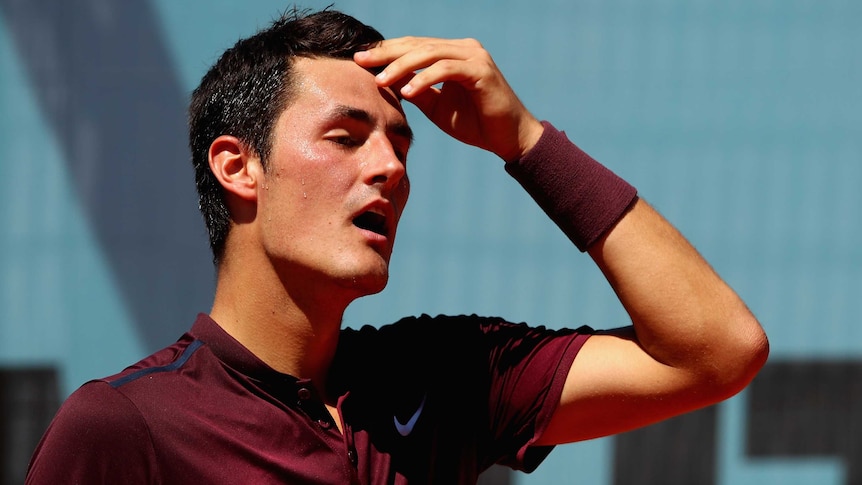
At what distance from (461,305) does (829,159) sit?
1.35m

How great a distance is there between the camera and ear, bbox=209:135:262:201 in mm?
1767

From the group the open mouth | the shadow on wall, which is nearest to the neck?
the open mouth

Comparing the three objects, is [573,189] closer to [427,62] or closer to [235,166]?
[427,62]

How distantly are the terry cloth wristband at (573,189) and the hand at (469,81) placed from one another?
0.12ft

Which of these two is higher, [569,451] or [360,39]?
[360,39]

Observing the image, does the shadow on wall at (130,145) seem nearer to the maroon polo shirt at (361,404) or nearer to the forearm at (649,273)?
the maroon polo shirt at (361,404)

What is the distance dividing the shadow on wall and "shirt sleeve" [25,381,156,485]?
2.14 m

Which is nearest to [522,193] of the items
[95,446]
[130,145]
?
[130,145]

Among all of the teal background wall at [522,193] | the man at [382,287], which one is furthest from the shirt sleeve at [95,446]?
the teal background wall at [522,193]

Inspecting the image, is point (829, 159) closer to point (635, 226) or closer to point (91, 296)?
point (635, 226)

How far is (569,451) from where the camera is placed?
348cm

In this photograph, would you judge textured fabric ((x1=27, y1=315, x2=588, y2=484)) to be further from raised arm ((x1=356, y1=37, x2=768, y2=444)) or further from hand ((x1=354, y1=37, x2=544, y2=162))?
hand ((x1=354, y1=37, x2=544, y2=162))

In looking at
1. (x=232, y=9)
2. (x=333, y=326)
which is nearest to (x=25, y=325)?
(x=232, y=9)

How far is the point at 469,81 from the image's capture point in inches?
68.9
